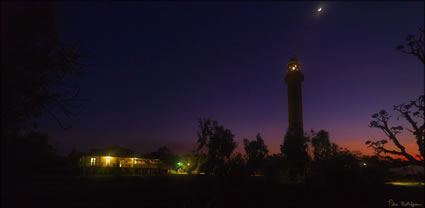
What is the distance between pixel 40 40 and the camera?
20.1 ft

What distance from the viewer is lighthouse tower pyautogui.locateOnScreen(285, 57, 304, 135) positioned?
45.4 metres

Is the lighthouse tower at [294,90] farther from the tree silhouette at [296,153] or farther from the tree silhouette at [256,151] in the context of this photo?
the tree silhouette at [296,153]

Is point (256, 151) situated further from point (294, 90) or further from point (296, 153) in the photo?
point (294, 90)

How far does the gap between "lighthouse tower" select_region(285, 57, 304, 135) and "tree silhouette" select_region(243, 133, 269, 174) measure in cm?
873

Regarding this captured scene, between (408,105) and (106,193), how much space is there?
1452 centimetres

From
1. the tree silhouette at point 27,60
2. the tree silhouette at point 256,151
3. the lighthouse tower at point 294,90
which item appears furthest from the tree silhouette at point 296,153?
the tree silhouette at point 27,60

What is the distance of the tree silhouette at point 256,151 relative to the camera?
34.8 meters

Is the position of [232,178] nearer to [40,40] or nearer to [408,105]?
[408,105]

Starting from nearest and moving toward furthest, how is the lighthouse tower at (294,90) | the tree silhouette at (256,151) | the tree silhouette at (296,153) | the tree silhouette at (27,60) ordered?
the tree silhouette at (27,60) < the tree silhouette at (296,153) < the tree silhouette at (256,151) < the lighthouse tower at (294,90)

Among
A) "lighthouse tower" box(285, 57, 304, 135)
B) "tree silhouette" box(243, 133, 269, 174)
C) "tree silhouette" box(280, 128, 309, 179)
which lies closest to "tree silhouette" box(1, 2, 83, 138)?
"tree silhouette" box(280, 128, 309, 179)

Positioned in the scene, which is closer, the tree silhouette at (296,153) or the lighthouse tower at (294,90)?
the tree silhouette at (296,153)

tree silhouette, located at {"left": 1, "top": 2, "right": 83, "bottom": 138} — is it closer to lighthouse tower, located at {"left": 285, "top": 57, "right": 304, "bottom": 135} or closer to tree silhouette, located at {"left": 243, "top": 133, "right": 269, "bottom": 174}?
tree silhouette, located at {"left": 243, "top": 133, "right": 269, "bottom": 174}

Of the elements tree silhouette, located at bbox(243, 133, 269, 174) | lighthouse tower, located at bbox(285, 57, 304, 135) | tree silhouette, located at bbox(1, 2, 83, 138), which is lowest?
tree silhouette, located at bbox(243, 133, 269, 174)

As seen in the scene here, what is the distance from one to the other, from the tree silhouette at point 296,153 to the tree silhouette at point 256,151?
6.15m
